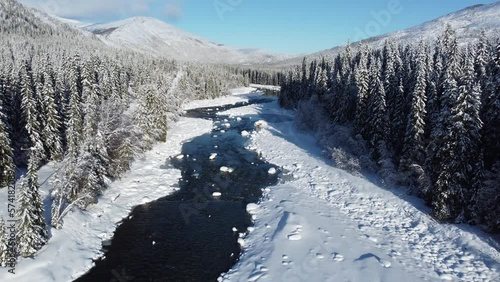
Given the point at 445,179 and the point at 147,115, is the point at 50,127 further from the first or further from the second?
the point at 445,179

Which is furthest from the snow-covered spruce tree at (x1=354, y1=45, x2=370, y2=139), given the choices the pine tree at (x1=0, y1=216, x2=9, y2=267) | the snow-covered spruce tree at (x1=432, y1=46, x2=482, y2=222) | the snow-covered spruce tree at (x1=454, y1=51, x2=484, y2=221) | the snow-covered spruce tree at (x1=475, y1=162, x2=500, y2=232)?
the pine tree at (x1=0, y1=216, x2=9, y2=267)

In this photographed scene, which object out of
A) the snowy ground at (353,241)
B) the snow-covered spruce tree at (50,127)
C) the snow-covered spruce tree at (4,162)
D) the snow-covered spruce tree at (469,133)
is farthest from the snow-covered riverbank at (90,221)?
the snow-covered spruce tree at (469,133)

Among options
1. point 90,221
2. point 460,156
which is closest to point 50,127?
point 90,221

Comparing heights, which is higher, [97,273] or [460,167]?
[460,167]

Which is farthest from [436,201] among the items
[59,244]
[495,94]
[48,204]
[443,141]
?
[48,204]

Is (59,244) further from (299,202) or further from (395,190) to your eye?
(395,190)

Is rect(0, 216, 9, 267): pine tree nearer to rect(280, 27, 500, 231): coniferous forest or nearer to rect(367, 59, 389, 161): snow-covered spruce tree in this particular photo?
rect(280, 27, 500, 231): coniferous forest
